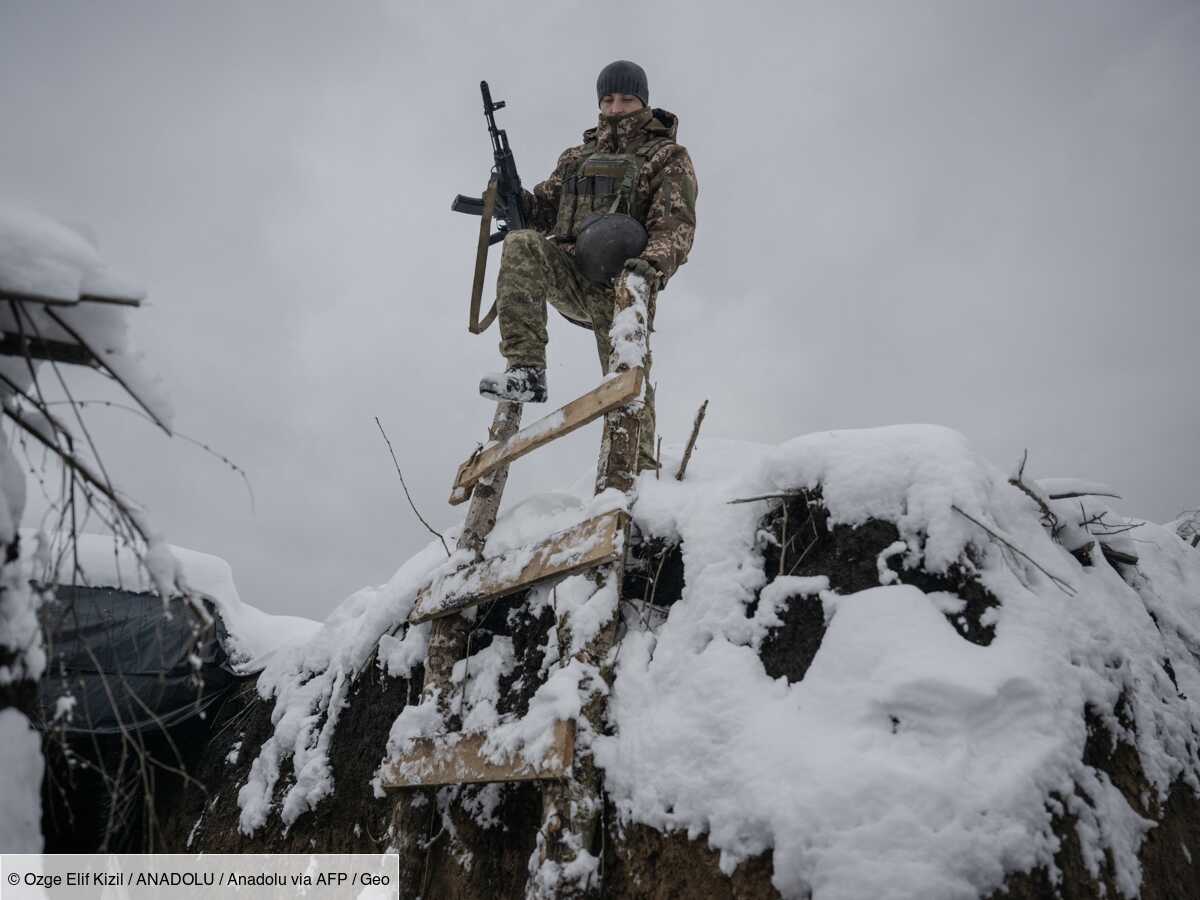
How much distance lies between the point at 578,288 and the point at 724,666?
2.30 metres

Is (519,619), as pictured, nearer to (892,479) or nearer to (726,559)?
(726,559)

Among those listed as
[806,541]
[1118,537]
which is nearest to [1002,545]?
[806,541]

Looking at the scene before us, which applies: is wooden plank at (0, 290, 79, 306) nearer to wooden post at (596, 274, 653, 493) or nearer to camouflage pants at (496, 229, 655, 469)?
wooden post at (596, 274, 653, 493)

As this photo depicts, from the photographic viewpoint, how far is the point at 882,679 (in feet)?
5.84

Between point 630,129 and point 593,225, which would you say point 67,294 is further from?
point 630,129

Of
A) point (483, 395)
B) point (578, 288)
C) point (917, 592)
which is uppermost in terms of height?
point (578, 288)

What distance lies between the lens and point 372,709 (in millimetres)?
3221

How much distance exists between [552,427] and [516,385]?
53 cm

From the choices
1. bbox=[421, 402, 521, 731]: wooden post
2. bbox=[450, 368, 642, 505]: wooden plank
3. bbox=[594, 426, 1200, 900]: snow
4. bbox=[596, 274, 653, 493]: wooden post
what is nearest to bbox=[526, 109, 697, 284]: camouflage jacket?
bbox=[596, 274, 653, 493]: wooden post

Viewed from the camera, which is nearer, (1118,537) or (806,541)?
(806,541)

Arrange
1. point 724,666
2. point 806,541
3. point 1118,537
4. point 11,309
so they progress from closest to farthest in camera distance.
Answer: point 11,309 < point 724,666 < point 806,541 < point 1118,537

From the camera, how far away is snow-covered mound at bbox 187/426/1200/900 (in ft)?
5.21

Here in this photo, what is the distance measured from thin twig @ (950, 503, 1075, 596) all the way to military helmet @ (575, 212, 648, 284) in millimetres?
1942
